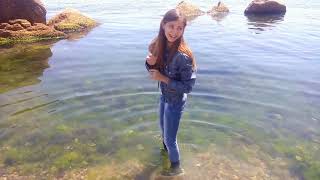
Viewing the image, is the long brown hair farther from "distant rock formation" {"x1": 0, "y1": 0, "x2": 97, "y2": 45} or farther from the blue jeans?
"distant rock formation" {"x1": 0, "y1": 0, "x2": 97, "y2": 45}

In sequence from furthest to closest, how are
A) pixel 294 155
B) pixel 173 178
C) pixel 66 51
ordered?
pixel 66 51
pixel 294 155
pixel 173 178

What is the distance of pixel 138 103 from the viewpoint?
36.3 feet

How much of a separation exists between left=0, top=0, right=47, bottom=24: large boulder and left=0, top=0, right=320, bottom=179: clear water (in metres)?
3.20

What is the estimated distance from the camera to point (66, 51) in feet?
58.3

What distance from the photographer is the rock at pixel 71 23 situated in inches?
899

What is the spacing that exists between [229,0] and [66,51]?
1134 inches

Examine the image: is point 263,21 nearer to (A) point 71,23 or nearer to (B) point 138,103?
(A) point 71,23

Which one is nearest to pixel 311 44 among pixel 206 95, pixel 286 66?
pixel 286 66

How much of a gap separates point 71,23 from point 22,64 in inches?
338

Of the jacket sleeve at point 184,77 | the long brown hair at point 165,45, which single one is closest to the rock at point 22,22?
the long brown hair at point 165,45

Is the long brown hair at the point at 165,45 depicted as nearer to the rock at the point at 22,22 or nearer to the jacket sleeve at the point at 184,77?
the jacket sleeve at the point at 184,77

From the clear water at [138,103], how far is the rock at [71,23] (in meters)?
2.77

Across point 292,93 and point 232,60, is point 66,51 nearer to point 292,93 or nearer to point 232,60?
point 232,60

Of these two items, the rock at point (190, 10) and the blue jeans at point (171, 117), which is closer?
the blue jeans at point (171, 117)
